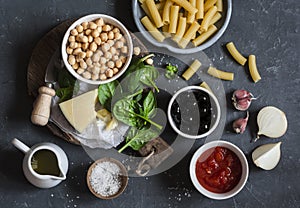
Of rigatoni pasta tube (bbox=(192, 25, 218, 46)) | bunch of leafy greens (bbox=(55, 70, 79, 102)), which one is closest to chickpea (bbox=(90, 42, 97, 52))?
bunch of leafy greens (bbox=(55, 70, 79, 102))

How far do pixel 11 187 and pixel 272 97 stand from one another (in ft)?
2.95

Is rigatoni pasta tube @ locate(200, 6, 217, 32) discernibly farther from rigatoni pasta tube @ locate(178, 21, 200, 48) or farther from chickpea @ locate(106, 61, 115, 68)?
chickpea @ locate(106, 61, 115, 68)

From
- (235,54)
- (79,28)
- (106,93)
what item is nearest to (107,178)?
(106,93)

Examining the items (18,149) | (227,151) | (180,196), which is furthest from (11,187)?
(227,151)

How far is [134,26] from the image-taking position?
6.72 feet

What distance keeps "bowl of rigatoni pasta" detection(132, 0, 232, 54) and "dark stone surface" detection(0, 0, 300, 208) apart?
56mm

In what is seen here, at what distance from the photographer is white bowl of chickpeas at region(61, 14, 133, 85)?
192 centimetres

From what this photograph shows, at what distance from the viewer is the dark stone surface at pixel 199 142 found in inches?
78.5

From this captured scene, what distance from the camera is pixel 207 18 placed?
2.01 metres

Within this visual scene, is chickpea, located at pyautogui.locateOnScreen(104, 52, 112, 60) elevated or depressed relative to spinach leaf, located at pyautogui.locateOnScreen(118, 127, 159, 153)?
elevated

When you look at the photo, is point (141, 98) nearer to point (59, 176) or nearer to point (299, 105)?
point (59, 176)

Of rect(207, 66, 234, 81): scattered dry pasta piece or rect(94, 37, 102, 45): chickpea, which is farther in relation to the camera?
rect(207, 66, 234, 81): scattered dry pasta piece

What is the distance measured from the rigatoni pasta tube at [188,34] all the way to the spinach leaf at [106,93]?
0.25 meters

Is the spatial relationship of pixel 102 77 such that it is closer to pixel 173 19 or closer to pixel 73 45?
pixel 73 45
